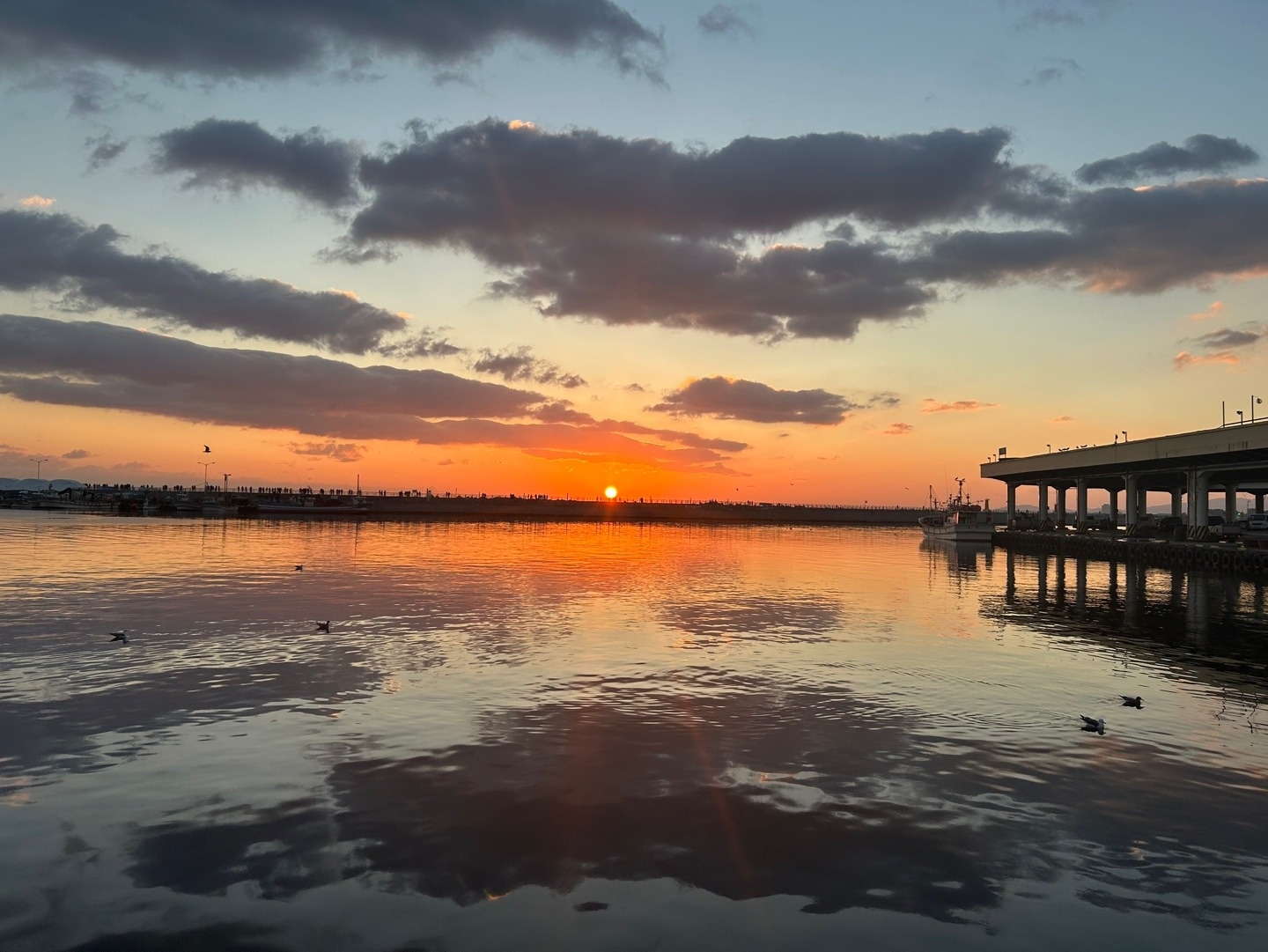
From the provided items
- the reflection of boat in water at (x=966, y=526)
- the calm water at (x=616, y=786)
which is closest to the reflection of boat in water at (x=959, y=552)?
the reflection of boat in water at (x=966, y=526)

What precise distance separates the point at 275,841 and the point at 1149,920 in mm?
13335

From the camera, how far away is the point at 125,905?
11.4 meters

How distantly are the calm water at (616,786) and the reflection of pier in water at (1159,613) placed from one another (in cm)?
51

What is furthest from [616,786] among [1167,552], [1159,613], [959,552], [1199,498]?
[959,552]

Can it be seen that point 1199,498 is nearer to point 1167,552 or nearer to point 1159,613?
point 1167,552

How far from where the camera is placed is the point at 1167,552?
84.8 meters

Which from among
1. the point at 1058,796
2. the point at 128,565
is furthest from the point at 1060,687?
the point at 128,565

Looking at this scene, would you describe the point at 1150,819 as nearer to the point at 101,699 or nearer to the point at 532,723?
the point at 532,723

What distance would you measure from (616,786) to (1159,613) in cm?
4366

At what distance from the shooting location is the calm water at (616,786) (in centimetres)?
1147

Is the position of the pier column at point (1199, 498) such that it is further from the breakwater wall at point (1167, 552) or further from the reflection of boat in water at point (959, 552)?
the reflection of boat in water at point (959, 552)

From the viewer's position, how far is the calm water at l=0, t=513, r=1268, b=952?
37.6ft

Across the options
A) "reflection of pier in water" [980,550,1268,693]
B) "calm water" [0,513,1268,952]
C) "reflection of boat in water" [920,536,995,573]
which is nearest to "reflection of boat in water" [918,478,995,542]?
"reflection of boat in water" [920,536,995,573]

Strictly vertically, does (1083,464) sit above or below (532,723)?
above
